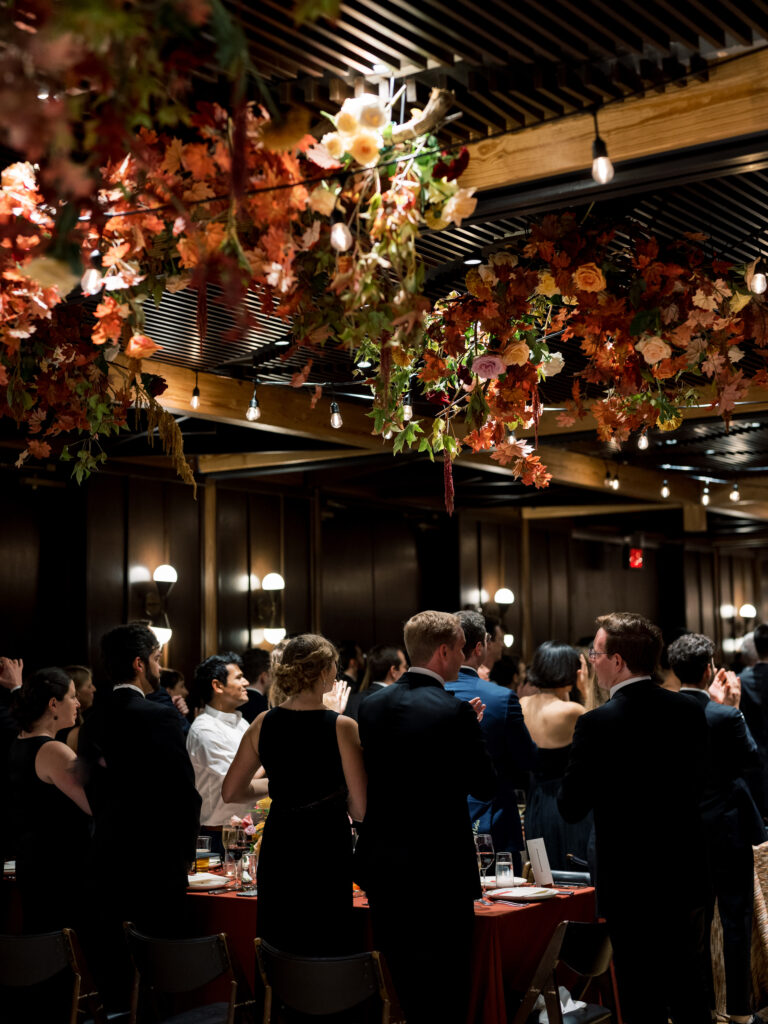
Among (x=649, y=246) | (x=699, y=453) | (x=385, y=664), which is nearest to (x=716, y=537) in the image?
(x=699, y=453)

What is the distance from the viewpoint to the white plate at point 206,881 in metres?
4.83

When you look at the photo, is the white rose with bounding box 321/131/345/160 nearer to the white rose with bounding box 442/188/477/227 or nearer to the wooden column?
the white rose with bounding box 442/188/477/227

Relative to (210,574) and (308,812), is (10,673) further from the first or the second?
(210,574)

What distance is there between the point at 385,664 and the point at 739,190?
3961mm

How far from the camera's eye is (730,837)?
542 cm

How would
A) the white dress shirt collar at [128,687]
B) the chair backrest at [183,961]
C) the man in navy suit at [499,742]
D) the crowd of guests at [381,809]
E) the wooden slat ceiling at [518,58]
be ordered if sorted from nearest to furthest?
the wooden slat ceiling at [518,58], the chair backrest at [183,961], the crowd of guests at [381,809], the white dress shirt collar at [128,687], the man in navy suit at [499,742]

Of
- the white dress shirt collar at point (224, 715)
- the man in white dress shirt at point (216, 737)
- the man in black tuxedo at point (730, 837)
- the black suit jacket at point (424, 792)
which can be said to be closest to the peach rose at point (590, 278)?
the black suit jacket at point (424, 792)

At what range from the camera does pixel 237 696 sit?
244 inches

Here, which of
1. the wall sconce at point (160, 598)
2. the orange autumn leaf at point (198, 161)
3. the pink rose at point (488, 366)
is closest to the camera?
the orange autumn leaf at point (198, 161)

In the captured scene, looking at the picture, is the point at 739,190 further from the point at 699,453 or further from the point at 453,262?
the point at 699,453

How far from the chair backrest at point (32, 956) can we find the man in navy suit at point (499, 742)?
79.7 inches

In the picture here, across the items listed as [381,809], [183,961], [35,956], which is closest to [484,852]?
[381,809]

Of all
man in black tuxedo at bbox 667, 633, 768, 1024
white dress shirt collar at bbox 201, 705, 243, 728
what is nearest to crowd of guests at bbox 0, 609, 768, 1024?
man in black tuxedo at bbox 667, 633, 768, 1024

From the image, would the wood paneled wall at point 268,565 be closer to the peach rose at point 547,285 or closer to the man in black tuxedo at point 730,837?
the man in black tuxedo at point 730,837
